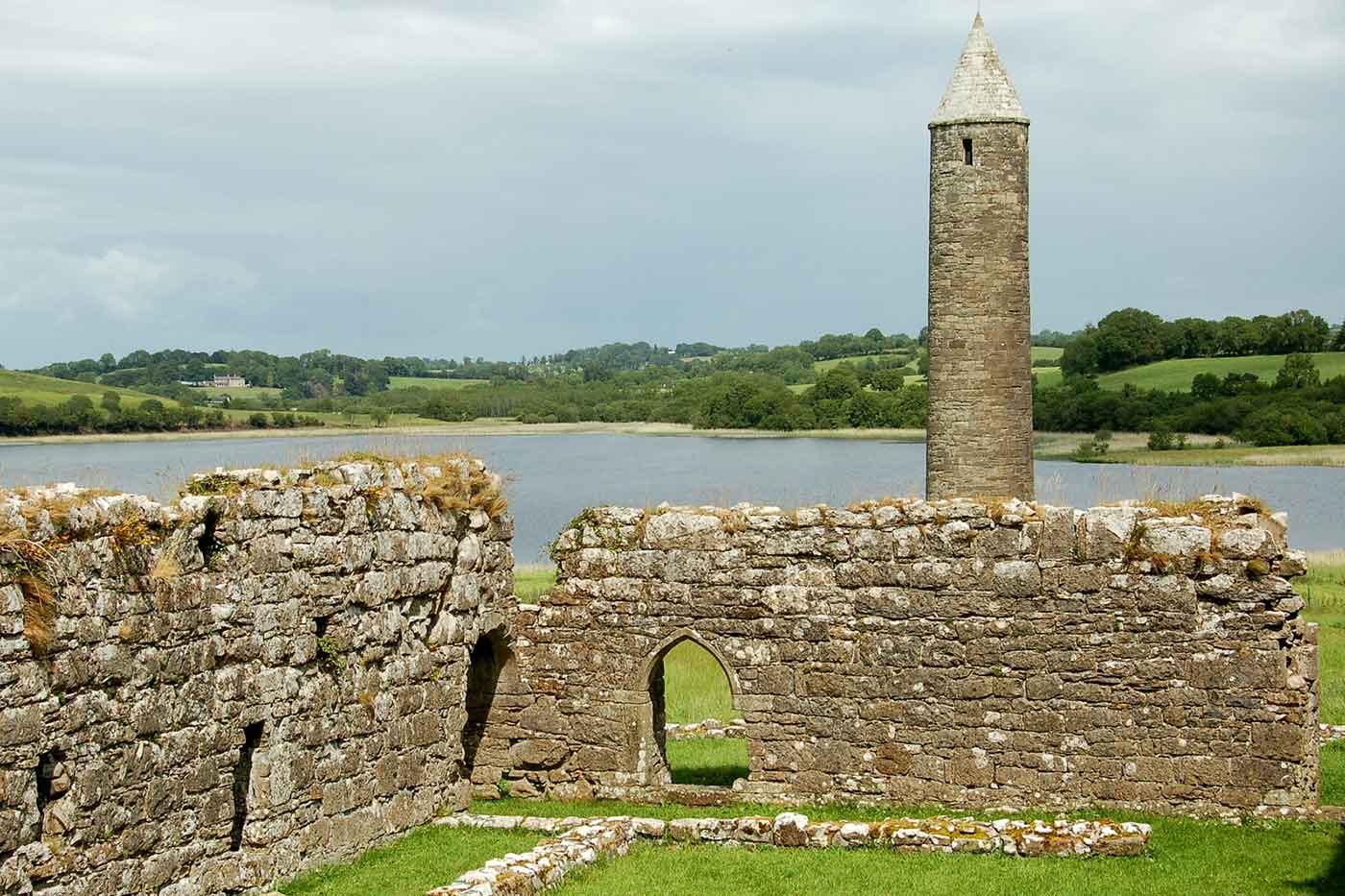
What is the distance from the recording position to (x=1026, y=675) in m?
13.8

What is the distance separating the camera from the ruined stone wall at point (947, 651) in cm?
1332

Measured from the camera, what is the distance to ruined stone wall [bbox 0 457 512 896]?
31.7 ft

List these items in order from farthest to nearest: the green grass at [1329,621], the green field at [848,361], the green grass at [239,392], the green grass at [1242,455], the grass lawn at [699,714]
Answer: the green field at [848,361] → the green grass at [239,392] → the green grass at [1242,455] → the green grass at [1329,621] → the grass lawn at [699,714]

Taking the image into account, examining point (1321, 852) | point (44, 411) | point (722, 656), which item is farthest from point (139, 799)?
point (44, 411)

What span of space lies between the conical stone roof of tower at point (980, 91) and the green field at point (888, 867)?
13.4m

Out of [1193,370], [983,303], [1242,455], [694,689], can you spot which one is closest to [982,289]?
[983,303]

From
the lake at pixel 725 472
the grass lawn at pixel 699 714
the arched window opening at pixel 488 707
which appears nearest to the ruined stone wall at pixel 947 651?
the arched window opening at pixel 488 707

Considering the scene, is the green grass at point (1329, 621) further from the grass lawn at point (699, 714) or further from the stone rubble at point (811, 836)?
the grass lawn at point (699, 714)

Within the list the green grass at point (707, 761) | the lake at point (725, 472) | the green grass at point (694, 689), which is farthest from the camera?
the lake at point (725, 472)

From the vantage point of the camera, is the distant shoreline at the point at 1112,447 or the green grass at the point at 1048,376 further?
the green grass at the point at 1048,376

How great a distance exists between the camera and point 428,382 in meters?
105

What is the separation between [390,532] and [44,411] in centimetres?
3126

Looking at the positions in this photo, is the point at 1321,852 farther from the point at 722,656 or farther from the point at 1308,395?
the point at 1308,395

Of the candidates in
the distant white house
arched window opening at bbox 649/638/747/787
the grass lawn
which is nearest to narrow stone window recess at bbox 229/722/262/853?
arched window opening at bbox 649/638/747/787
